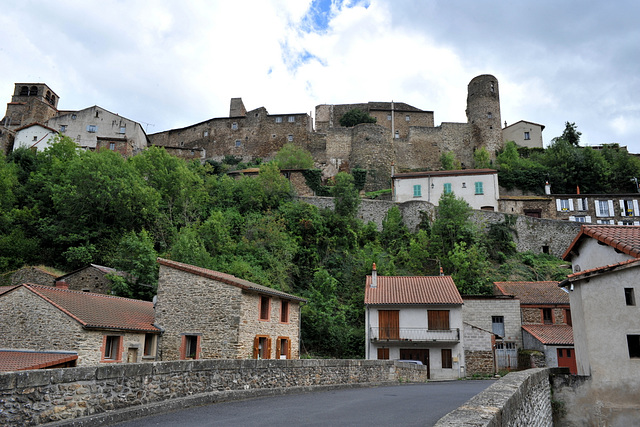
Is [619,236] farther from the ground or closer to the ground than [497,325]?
farther from the ground

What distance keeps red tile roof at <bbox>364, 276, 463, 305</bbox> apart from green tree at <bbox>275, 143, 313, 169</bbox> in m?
25.5

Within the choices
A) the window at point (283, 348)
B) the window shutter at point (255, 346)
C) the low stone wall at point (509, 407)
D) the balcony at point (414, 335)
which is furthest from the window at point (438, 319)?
the low stone wall at point (509, 407)

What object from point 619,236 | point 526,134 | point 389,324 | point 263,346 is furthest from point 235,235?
point 526,134

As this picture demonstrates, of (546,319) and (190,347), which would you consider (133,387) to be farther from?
(546,319)

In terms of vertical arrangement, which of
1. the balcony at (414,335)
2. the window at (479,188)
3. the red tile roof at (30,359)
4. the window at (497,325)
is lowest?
the red tile roof at (30,359)

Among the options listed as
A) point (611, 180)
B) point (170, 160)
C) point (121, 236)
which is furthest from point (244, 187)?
point (611, 180)

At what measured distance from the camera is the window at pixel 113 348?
53.1 ft

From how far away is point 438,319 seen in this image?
986 inches

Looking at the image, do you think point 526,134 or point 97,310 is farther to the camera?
point 526,134

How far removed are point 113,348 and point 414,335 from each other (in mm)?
15163

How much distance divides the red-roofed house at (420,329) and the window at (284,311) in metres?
5.95

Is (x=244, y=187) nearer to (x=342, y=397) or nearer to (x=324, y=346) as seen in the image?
(x=324, y=346)

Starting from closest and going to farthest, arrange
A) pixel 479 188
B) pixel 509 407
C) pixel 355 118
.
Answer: pixel 509 407, pixel 479 188, pixel 355 118

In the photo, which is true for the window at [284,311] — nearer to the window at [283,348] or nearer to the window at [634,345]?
the window at [283,348]
